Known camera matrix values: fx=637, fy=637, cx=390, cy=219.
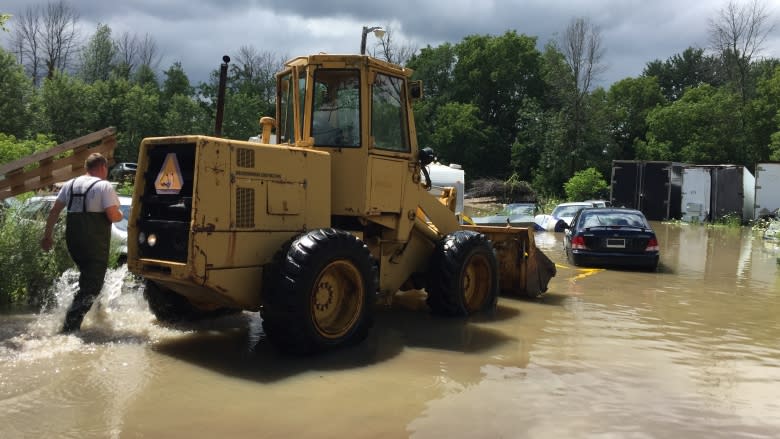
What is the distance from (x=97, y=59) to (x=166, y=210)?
61.1m

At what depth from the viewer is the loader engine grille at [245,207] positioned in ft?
19.1

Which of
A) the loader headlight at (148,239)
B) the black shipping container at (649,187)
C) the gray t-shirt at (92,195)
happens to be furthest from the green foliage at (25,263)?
the black shipping container at (649,187)

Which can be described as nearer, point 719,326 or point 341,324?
point 341,324

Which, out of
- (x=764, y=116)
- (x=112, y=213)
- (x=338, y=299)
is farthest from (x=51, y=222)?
(x=764, y=116)

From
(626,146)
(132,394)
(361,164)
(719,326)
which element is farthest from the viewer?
(626,146)

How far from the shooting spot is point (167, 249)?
232 inches

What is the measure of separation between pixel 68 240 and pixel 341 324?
2.82 m

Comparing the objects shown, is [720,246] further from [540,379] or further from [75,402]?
[75,402]

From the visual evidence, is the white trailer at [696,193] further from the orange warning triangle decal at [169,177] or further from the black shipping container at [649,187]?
the orange warning triangle decal at [169,177]

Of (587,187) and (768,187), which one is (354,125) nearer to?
(768,187)

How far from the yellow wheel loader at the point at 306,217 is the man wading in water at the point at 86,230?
1.33 feet

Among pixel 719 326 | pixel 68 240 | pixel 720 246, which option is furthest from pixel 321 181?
pixel 720 246

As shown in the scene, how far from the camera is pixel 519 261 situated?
998 cm

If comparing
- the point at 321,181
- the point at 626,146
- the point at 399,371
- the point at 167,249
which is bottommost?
the point at 399,371
